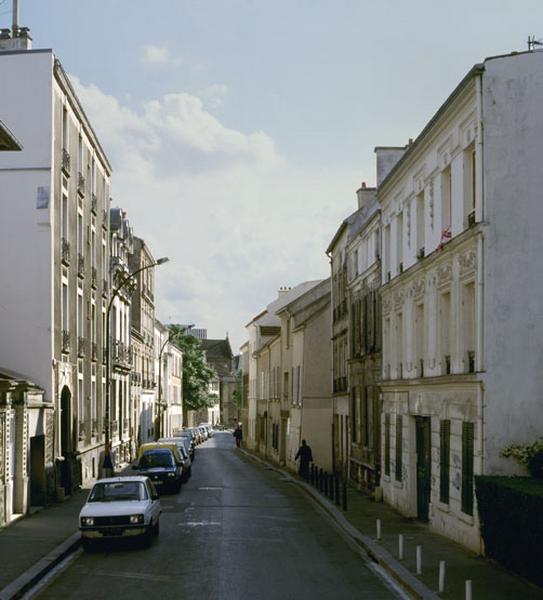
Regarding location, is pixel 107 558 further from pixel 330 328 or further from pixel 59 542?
pixel 330 328

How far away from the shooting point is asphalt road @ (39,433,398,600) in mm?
14953

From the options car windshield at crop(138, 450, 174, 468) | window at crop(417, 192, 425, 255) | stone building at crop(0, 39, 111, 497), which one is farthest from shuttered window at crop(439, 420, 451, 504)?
car windshield at crop(138, 450, 174, 468)

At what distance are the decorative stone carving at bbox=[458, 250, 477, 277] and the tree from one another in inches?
3325

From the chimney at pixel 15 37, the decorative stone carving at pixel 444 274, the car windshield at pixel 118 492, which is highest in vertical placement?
the chimney at pixel 15 37

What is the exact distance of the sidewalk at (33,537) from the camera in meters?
17.1

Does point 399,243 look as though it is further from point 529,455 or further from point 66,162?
point 66,162

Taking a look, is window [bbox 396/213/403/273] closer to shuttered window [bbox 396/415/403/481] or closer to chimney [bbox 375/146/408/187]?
shuttered window [bbox 396/415/403/481]

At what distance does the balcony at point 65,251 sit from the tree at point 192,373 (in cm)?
7035

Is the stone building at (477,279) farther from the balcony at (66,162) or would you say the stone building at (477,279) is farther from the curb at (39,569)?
the balcony at (66,162)

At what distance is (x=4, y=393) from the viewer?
23.3m

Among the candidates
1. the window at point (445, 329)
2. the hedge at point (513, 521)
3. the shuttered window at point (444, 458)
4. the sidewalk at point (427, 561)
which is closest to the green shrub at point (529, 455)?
the hedge at point (513, 521)

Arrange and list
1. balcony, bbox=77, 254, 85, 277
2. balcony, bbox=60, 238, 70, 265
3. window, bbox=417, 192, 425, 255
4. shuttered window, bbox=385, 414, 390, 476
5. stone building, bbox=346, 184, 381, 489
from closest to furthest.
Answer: window, bbox=417, 192, 425, 255
shuttered window, bbox=385, 414, 390, 476
stone building, bbox=346, 184, 381, 489
balcony, bbox=60, 238, 70, 265
balcony, bbox=77, 254, 85, 277

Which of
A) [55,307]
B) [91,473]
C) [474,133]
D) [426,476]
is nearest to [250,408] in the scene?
[91,473]

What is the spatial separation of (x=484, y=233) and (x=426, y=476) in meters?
7.90
